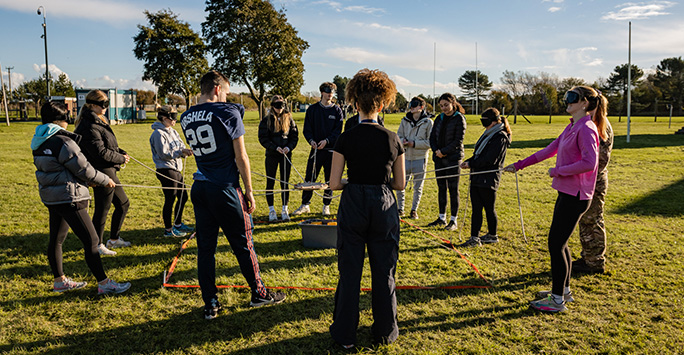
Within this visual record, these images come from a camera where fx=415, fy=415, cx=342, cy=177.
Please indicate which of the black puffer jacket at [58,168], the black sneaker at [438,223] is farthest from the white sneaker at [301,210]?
the black puffer jacket at [58,168]

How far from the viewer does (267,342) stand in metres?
3.27

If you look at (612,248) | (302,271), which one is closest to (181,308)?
(302,271)

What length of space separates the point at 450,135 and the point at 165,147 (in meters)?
4.05

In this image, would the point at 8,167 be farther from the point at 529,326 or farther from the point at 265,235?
the point at 529,326

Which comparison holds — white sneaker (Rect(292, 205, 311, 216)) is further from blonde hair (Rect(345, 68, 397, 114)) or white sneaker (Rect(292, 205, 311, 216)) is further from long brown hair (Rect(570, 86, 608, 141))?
long brown hair (Rect(570, 86, 608, 141))

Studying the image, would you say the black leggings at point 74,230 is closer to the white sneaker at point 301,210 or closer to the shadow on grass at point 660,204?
the white sneaker at point 301,210

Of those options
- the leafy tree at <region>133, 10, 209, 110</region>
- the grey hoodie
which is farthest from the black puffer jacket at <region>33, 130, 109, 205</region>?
the leafy tree at <region>133, 10, 209, 110</region>

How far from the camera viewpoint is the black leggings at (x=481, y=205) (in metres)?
5.37

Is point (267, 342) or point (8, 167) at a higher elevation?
point (8, 167)

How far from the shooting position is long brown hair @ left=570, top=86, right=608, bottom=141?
3666 mm

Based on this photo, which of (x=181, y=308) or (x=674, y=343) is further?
(x=181, y=308)

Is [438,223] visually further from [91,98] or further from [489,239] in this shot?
[91,98]

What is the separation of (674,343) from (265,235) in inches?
181

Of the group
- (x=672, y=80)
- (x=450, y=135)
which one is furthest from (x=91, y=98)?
(x=672, y=80)
